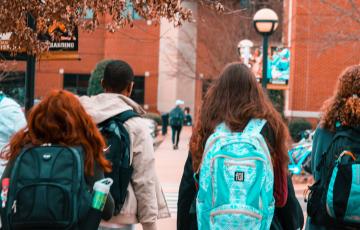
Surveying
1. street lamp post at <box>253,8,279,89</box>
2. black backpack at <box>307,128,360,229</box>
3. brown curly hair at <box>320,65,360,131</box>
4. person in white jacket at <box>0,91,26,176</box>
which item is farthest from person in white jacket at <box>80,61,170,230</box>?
street lamp post at <box>253,8,279,89</box>

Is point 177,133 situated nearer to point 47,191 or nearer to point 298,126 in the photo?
point 298,126

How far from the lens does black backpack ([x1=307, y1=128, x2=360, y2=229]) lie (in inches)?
182

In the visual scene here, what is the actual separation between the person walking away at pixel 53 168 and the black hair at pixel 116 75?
984 millimetres

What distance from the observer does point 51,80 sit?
52812mm

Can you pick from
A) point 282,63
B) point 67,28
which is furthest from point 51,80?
point 67,28

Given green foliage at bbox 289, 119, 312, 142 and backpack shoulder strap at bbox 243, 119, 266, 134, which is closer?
backpack shoulder strap at bbox 243, 119, 266, 134

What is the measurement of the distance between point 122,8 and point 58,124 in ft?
13.8

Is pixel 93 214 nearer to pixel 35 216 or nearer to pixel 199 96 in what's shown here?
pixel 35 216

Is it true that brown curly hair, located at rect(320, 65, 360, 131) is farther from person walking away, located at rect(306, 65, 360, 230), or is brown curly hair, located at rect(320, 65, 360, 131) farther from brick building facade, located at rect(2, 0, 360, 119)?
brick building facade, located at rect(2, 0, 360, 119)

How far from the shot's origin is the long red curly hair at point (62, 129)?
155 inches

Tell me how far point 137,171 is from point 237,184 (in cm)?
103

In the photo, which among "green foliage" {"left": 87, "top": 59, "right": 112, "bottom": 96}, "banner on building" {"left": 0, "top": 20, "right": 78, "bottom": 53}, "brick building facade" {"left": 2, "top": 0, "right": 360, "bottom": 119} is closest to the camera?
"green foliage" {"left": 87, "top": 59, "right": 112, "bottom": 96}

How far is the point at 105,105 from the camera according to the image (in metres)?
4.80

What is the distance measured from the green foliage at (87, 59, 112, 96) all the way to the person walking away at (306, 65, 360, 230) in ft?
5.22
